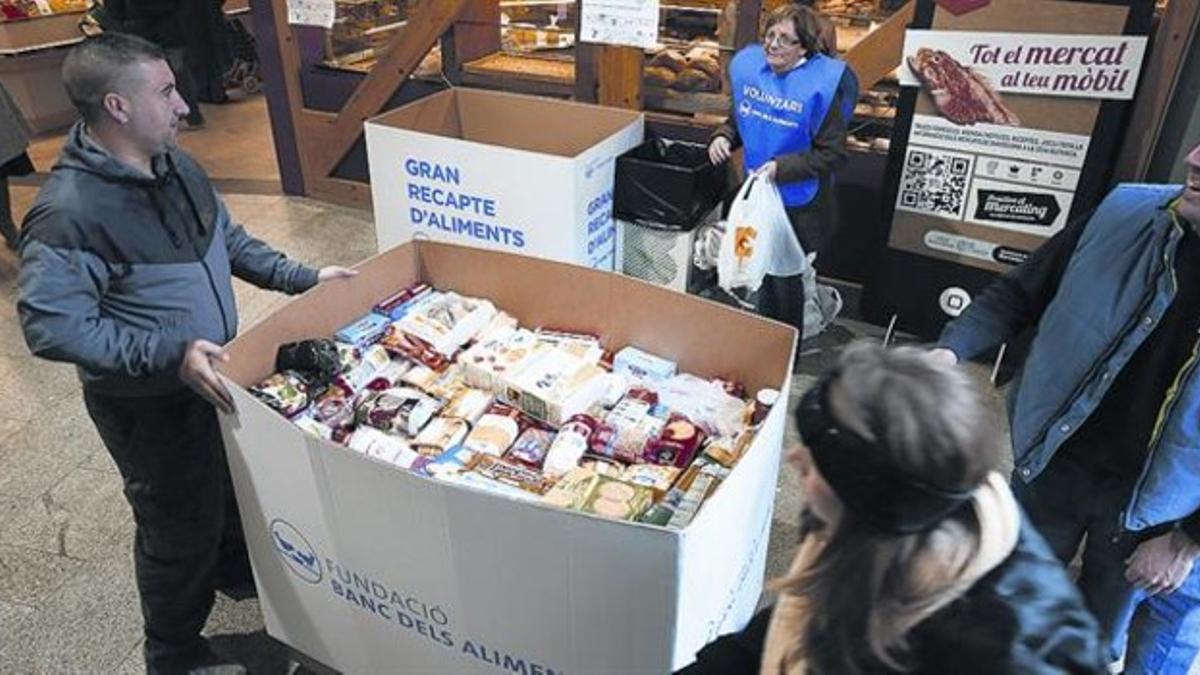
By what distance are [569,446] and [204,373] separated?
0.71m

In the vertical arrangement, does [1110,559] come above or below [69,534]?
above

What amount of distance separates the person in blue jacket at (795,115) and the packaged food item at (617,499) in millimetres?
1469

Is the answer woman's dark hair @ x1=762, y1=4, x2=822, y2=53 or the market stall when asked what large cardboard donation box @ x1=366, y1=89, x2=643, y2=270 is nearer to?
woman's dark hair @ x1=762, y1=4, x2=822, y2=53

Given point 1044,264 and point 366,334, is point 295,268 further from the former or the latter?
point 1044,264

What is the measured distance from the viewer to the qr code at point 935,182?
9.66 feet

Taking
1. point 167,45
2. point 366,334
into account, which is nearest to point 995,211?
point 366,334

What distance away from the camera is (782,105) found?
2650 mm

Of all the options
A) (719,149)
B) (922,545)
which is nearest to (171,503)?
(922,545)

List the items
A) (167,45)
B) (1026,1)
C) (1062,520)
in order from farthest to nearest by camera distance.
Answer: (167,45)
(1026,1)
(1062,520)

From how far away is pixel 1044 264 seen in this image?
157 cm

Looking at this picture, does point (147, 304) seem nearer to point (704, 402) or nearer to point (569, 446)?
point (569, 446)

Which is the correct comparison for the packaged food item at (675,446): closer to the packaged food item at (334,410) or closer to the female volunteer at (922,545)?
the packaged food item at (334,410)

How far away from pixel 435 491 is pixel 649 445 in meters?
0.52

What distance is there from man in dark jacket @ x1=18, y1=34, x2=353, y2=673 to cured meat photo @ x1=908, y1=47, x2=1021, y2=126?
2.33 meters
